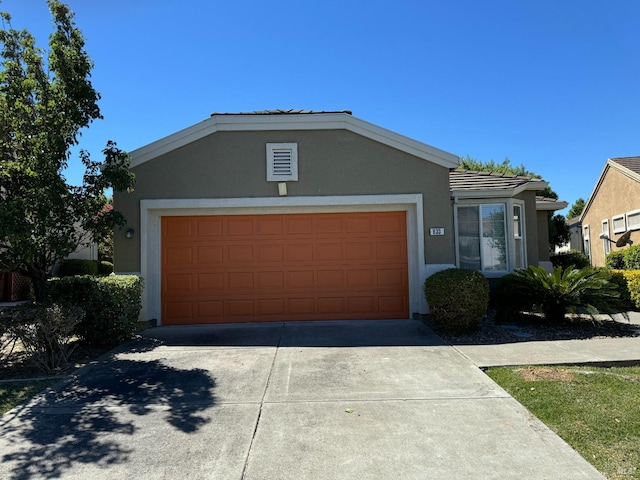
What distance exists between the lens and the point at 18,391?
5.14 m

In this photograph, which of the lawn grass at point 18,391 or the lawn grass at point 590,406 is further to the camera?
the lawn grass at point 18,391

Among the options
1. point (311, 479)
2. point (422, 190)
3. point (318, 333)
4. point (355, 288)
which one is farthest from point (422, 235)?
point (311, 479)

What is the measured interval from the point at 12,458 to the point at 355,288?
21.4 feet

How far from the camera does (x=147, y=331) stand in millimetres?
8500

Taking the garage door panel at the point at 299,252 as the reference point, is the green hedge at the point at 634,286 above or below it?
below

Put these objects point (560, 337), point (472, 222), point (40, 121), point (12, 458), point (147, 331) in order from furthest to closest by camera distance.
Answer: point (472, 222), point (147, 331), point (560, 337), point (40, 121), point (12, 458)

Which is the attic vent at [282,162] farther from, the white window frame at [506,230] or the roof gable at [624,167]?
the roof gable at [624,167]

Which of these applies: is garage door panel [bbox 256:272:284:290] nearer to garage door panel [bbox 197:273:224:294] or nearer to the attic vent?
garage door panel [bbox 197:273:224:294]

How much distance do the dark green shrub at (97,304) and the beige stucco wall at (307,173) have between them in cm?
207

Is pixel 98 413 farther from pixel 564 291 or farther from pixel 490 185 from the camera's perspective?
pixel 490 185

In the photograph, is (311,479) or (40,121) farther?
(40,121)

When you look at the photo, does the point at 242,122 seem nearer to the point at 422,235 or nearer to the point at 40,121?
the point at 40,121

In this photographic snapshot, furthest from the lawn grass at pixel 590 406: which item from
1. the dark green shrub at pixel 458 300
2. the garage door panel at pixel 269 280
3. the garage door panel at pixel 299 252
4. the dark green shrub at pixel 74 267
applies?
the dark green shrub at pixel 74 267

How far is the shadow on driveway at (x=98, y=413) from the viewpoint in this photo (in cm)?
355
